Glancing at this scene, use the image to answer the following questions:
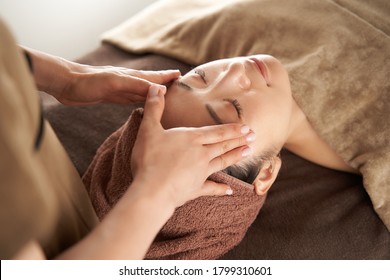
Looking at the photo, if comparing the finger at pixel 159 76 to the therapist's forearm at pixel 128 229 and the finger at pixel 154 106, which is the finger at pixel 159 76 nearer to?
the finger at pixel 154 106

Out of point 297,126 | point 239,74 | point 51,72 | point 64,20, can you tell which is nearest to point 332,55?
point 297,126

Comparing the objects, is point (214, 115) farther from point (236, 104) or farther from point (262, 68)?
point (262, 68)

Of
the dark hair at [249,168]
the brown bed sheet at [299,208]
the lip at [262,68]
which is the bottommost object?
the brown bed sheet at [299,208]

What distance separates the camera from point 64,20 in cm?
203

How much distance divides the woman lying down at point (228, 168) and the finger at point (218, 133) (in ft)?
0.39

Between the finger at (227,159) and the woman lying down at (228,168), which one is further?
the woman lying down at (228,168)

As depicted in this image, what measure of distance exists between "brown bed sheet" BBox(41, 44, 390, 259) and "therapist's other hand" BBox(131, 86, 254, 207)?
0.42 meters

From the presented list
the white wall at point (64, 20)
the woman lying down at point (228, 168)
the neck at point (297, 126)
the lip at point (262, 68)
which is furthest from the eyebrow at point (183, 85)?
the white wall at point (64, 20)

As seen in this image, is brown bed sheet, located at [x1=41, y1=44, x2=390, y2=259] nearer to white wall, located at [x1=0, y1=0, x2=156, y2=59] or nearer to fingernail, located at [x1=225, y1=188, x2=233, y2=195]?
fingernail, located at [x1=225, y1=188, x2=233, y2=195]

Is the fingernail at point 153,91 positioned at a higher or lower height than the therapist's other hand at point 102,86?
higher

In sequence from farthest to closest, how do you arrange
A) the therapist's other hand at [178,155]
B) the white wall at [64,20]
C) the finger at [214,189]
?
the white wall at [64,20] → the finger at [214,189] → the therapist's other hand at [178,155]

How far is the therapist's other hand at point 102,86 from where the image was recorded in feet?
3.23

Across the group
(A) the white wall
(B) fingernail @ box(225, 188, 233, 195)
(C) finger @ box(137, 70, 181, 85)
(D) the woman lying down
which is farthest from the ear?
(A) the white wall

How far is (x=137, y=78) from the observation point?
3.22 ft
